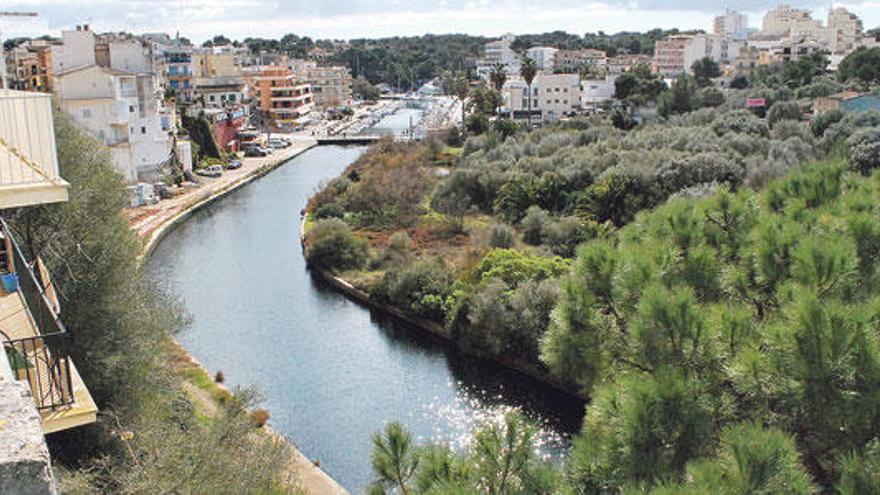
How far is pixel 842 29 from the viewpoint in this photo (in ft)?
291

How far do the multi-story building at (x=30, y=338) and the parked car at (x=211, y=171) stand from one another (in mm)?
30623

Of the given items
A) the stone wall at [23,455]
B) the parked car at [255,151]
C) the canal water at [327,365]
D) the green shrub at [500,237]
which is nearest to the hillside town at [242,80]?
the parked car at [255,151]

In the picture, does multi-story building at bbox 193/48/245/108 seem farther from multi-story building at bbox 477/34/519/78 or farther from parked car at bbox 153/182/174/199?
multi-story building at bbox 477/34/519/78

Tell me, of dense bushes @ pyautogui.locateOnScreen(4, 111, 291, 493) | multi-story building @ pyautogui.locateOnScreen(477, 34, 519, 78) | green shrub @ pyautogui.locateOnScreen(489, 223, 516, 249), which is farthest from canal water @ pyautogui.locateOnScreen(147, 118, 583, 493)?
multi-story building @ pyautogui.locateOnScreen(477, 34, 519, 78)

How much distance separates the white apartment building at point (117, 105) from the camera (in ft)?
99.2

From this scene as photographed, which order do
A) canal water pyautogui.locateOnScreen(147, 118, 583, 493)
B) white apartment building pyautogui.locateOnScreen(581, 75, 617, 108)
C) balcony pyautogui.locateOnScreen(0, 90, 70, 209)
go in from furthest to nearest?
white apartment building pyautogui.locateOnScreen(581, 75, 617, 108) < canal water pyautogui.locateOnScreen(147, 118, 583, 493) < balcony pyautogui.locateOnScreen(0, 90, 70, 209)

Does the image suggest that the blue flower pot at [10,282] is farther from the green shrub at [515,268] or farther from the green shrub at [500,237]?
the green shrub at [500,237]

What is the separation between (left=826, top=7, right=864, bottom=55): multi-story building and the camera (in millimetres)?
85688

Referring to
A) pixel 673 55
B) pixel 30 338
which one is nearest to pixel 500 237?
pixel 30 338

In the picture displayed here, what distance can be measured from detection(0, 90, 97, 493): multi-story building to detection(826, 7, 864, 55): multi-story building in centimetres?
8788

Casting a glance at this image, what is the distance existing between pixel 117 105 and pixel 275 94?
2783 centimetres

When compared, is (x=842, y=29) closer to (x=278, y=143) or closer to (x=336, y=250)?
(x=278, y=143)

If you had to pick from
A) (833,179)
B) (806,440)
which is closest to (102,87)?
(833,179)

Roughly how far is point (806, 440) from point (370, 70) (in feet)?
310
